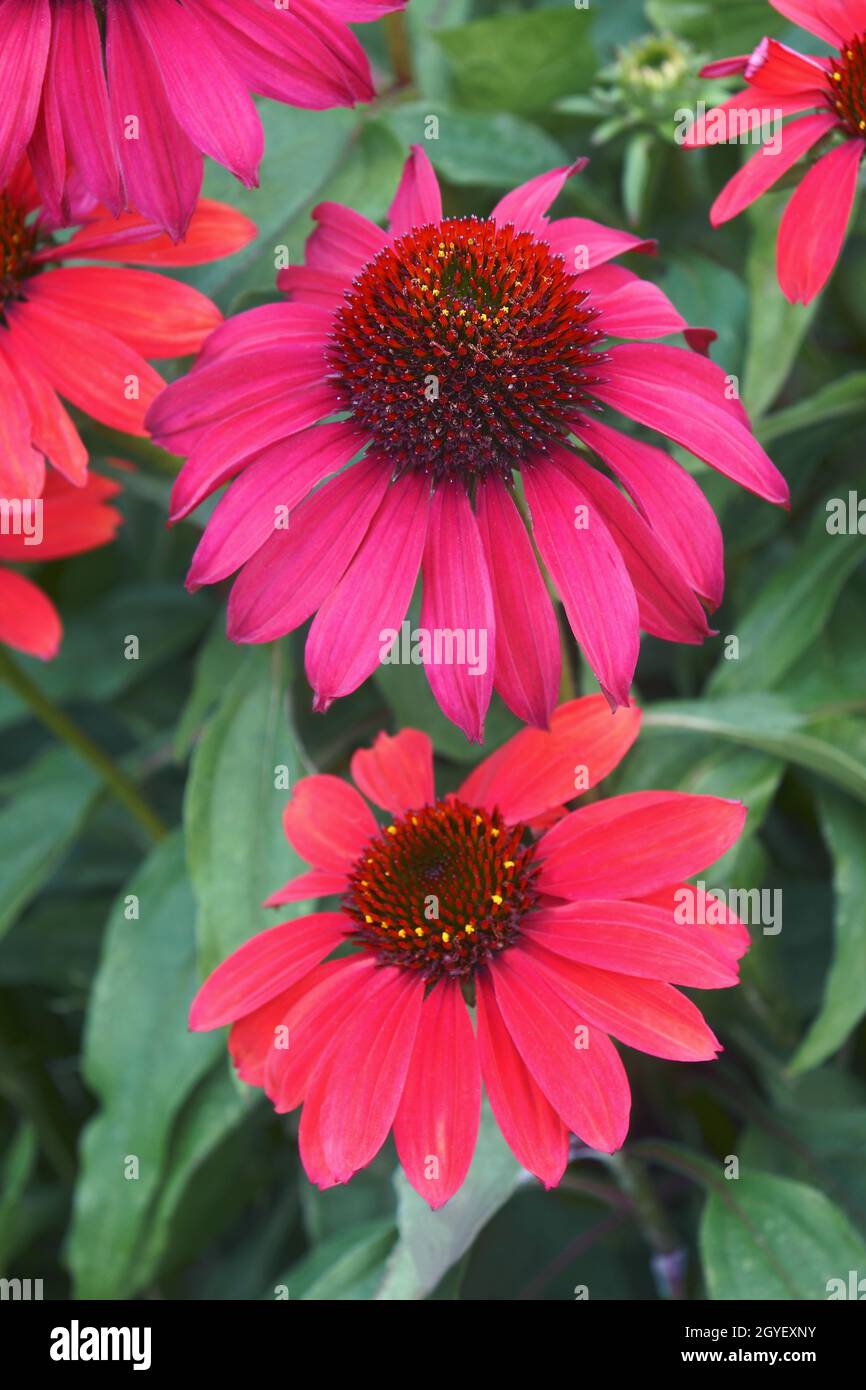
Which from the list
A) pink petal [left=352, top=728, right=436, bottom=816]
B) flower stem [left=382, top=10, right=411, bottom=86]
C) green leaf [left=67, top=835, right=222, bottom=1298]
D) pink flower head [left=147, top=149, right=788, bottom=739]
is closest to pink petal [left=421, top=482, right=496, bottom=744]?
pink flower head [left=147, top=149, right=788, bottom=739]

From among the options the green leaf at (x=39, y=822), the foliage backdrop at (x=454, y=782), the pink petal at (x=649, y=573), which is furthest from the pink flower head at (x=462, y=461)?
the green leaf at (x=39, y=822)

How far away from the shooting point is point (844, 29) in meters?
0.42

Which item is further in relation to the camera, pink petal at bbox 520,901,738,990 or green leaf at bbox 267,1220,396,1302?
green leaf at bbox 267,1220,396,1302

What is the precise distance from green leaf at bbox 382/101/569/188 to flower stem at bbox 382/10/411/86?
115 mm

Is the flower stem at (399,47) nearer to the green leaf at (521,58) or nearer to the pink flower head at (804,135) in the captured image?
the green leaf at (521,58)

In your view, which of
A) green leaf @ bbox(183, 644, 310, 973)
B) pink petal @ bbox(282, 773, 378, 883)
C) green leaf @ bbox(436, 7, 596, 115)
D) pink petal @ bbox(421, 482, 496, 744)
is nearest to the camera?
pink petal @ bbox(421, 482, 496, 744)

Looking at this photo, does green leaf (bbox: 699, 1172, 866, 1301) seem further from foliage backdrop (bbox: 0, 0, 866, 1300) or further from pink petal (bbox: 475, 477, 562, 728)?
pink petal (bbox: 475, 477, 562, 728)

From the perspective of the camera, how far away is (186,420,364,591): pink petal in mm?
351

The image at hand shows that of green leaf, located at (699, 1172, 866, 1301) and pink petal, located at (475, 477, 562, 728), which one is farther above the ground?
pink petal, located at (475, 477, 562, 728)

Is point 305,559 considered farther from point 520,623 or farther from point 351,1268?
point 351,1268

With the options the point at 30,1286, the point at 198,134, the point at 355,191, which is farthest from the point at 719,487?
the point at 30,1286

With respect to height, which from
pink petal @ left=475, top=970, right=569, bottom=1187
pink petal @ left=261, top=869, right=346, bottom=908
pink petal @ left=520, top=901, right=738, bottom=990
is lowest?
pink petal @ left=475, top=970, right=569, bottom=1187

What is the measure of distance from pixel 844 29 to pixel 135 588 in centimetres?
54

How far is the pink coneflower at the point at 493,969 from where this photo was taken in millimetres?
343
